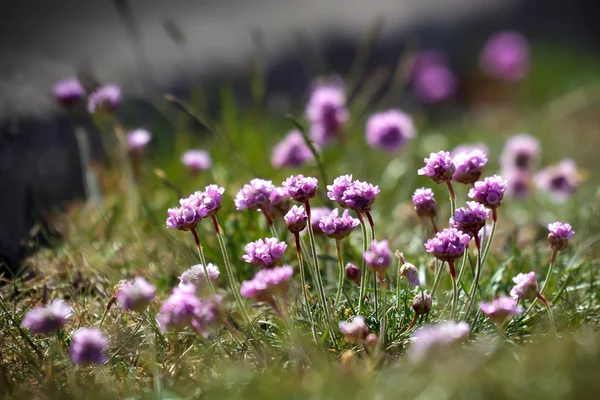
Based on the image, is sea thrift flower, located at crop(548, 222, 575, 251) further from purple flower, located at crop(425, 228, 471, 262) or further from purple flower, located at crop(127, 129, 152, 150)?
purple flower, located at crop(127, 129, 152, 150)

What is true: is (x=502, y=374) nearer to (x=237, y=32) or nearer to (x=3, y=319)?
(x=3, y=319)

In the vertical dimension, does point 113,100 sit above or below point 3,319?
above

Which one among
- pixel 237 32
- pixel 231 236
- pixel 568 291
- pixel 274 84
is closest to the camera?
pixel 568 291

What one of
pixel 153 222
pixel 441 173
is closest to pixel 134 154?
pixel 153 222

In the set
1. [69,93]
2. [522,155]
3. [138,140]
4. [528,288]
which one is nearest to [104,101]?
[69,93]

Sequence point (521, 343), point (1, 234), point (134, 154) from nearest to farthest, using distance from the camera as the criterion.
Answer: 1. point (521, 343)
2. point (1, 234)
3. point (134, 154)

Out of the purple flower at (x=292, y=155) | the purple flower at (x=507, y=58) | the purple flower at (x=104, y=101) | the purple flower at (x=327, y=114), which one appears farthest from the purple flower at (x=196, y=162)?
the purple flower at (x=507, y=58)

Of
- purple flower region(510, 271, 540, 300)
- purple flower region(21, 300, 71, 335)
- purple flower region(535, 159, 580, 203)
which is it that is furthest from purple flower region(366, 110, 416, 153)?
purple flower region(21, 300, 71, 335)

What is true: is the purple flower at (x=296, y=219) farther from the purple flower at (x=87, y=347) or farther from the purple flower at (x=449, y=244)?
the purple flower at (x=87, y=347)
